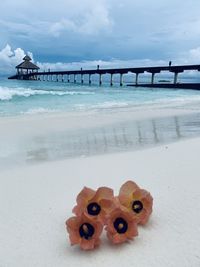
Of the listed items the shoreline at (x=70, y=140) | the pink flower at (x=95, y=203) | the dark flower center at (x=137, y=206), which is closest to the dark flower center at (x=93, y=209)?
the pink flower at (x=95, y=203)

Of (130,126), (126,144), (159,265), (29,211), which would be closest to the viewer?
(159,265)

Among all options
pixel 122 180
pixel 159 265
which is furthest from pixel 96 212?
pixel 122 180

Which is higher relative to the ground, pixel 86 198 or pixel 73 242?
pixel 86 198

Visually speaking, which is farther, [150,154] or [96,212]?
[150,154]

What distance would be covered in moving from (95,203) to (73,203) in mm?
571

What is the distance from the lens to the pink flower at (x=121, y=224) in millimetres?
2213

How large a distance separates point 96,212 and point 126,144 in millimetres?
3974

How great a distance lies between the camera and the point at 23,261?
2.04m

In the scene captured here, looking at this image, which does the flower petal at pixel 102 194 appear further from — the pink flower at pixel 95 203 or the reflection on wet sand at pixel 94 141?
the reflection on wet sand at pixel 94 141

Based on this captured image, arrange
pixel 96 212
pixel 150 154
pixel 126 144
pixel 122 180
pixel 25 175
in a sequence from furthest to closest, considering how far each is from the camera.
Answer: pixel 126 144, pixel 150 154, pixel 25 175, pixel 122 180, pixel 96 212

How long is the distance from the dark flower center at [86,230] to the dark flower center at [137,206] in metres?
0.46

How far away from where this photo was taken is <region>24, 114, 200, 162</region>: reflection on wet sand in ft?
18.1

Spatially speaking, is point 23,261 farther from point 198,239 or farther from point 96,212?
point 198,239

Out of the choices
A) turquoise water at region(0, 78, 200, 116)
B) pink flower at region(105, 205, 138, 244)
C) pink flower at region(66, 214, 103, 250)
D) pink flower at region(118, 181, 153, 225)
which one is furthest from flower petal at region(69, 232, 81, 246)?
turquoise water at region(0, 78, 200, 116)
